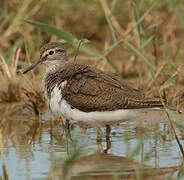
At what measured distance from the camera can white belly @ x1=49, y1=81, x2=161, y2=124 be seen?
5622mm

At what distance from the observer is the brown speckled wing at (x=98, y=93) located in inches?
220

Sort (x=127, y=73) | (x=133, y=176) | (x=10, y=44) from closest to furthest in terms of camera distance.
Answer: (x=133, y=176)
(x=127, y=73)
(x=10, y=44)

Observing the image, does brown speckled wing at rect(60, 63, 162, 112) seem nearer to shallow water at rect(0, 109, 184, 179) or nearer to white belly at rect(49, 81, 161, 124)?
white belly at rect(49, 81, 161, 124)

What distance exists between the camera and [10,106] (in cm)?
752

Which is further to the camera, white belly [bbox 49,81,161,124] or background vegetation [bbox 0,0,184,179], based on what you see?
background vegetation [bbox 0,0,184,179]

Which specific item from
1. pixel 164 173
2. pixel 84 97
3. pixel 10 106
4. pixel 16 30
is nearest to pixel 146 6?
pixel 16 30

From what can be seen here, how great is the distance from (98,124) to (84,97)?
372mm

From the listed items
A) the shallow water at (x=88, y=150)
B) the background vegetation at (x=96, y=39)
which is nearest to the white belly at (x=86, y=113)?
the shallow water at (x=88, y=150)

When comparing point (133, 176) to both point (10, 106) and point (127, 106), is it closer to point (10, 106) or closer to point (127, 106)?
point (127, 106)

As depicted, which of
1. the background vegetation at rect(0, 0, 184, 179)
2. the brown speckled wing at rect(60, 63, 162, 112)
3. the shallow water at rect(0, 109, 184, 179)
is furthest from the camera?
the background vegetation at rect(0, 0, 184, 179)

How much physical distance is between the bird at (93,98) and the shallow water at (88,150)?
332mm

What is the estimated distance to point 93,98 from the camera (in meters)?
5.73

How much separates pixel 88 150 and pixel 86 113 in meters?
0.54

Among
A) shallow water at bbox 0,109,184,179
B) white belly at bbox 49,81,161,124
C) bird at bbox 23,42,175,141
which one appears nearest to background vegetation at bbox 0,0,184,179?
shallow water at bbox 0,109,184,179
